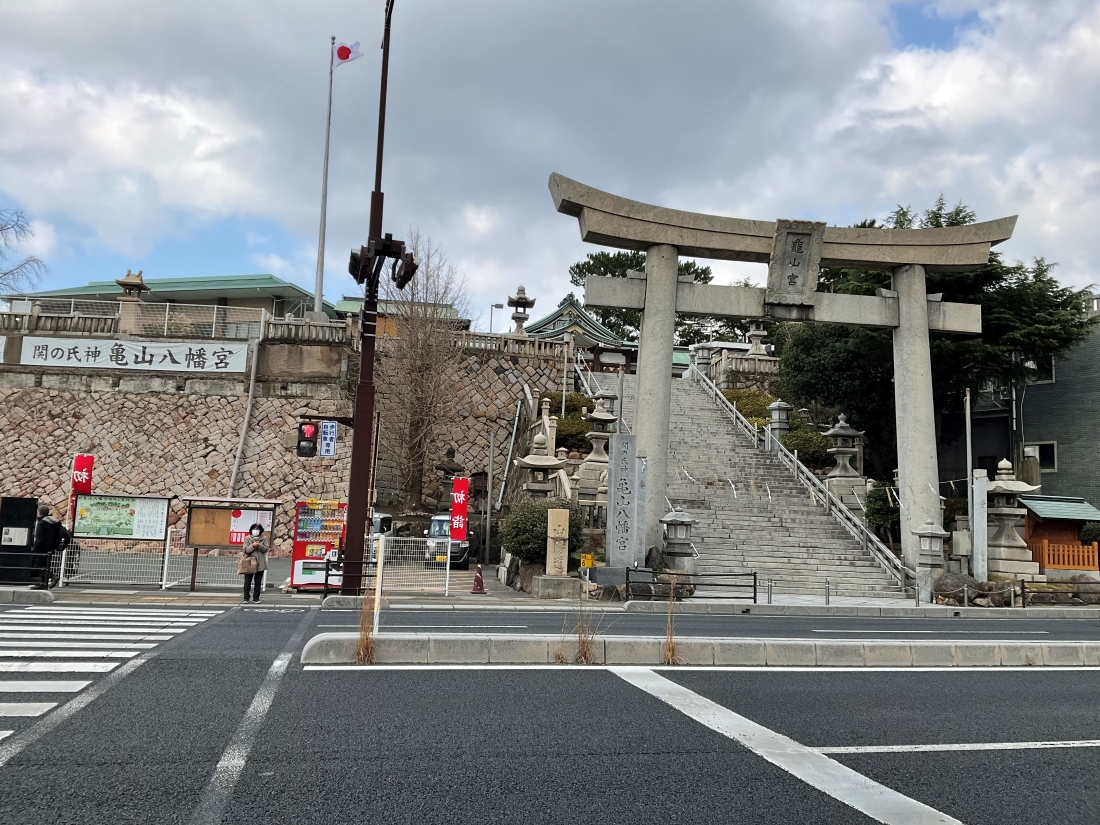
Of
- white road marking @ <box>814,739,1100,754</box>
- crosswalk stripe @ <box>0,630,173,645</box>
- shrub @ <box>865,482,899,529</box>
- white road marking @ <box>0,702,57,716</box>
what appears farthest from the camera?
shrub @ <box>865,482,899,529</box>

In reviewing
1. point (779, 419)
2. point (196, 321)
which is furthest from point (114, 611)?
point (779, 419)

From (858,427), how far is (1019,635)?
18052mm

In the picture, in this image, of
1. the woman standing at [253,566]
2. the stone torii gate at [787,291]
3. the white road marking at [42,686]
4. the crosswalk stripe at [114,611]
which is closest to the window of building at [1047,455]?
the stone torii gate at [787,291]

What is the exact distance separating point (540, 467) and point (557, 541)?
228 inches

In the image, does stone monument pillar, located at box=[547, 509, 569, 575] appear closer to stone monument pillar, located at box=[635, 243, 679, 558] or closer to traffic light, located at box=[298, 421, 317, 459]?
stone monument pillar, located at box=[635, 243, 679, 558]

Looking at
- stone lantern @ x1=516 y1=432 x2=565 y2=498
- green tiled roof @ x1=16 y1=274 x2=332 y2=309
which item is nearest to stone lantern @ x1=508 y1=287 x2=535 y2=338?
green tiled roof @ x1=16 y1=274 x2=332 y2=309

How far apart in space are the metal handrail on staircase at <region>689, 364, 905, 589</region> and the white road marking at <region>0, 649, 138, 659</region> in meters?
A: 20.2

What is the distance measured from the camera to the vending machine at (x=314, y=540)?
1955cm

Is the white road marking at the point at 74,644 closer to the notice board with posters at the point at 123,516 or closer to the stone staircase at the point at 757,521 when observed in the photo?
the notice board with posters at the point at 123,516

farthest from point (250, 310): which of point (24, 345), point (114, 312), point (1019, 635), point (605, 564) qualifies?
point (1019, 635)

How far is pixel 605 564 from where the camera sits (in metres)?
21.5

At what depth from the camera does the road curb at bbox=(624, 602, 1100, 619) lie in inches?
738

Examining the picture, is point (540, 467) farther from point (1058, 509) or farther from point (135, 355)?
point (135, 355)

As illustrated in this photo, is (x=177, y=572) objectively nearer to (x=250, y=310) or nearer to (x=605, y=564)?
(x=605, y=564)
